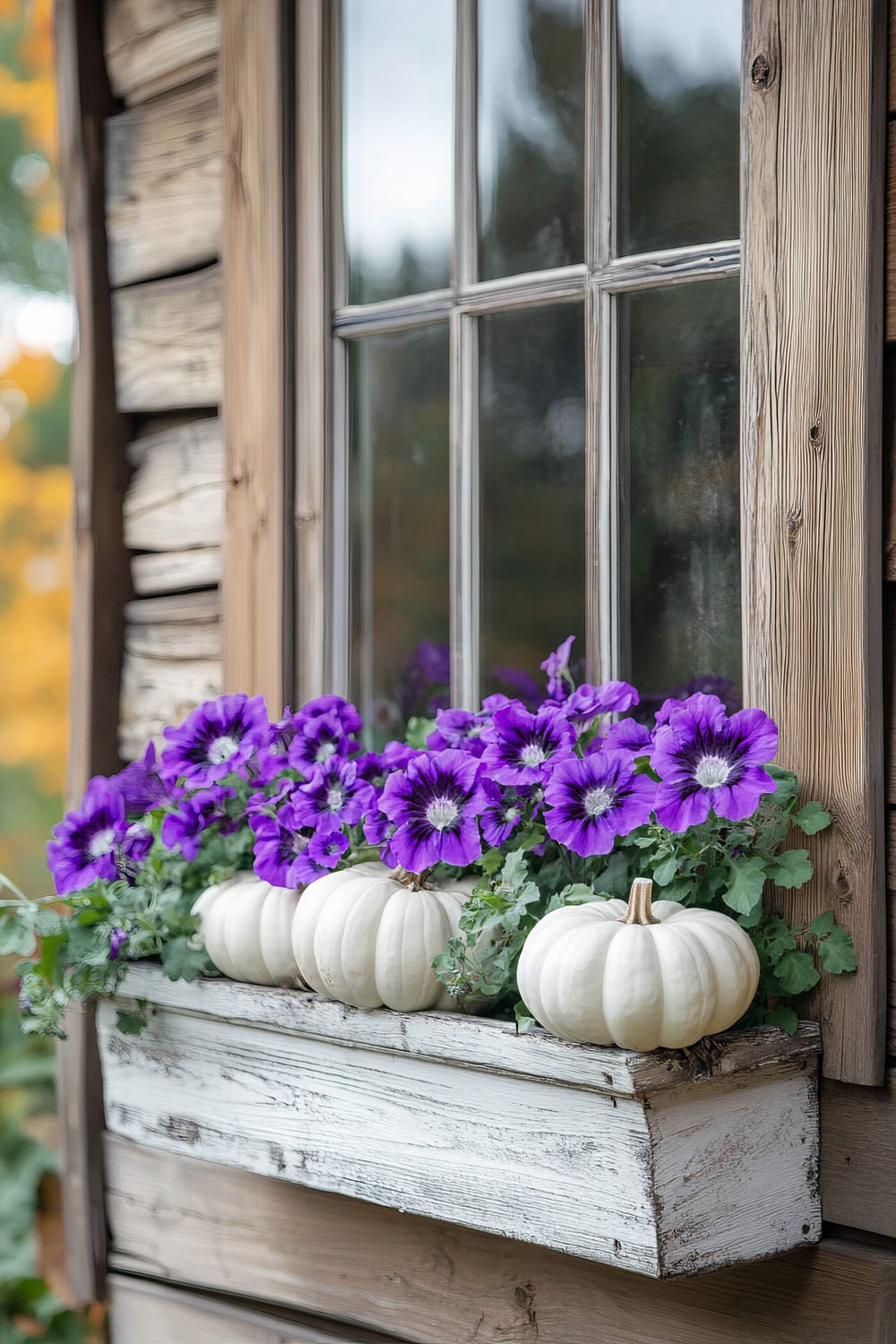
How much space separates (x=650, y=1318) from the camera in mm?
1391

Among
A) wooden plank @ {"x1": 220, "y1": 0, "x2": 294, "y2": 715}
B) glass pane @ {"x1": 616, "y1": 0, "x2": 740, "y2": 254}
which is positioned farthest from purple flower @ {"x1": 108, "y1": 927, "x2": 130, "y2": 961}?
glass pane @ {"x1": 616, "y1": 0, "x2": 740, "y2": 254}

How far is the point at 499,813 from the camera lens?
1315 mm

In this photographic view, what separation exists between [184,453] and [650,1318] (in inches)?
55.3

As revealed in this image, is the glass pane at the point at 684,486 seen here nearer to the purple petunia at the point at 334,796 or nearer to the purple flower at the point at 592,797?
the purple flower at the point at 592,797

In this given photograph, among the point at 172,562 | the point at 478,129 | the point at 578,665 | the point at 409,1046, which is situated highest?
the point at 478,129

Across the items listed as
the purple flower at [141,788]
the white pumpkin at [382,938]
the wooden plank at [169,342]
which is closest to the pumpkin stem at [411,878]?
the white pumpkin at [382,938]

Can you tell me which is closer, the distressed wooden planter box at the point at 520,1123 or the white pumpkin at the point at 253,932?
the distressed wooden planter box at the point at 520,1123

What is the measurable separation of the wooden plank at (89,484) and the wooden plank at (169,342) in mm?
33

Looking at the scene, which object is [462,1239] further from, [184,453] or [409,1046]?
[184,453]

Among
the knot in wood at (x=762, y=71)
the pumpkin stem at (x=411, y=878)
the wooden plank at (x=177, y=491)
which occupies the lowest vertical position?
the pumpkin stem at (x=411, y=878)

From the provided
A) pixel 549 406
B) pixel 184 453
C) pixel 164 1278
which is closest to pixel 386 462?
pixel 549 406

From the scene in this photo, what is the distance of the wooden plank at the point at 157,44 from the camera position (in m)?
1.88

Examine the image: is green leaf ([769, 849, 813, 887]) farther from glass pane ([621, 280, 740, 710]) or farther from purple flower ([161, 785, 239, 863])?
purple flower ([161, 785, 239, 863])

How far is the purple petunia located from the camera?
138cm
